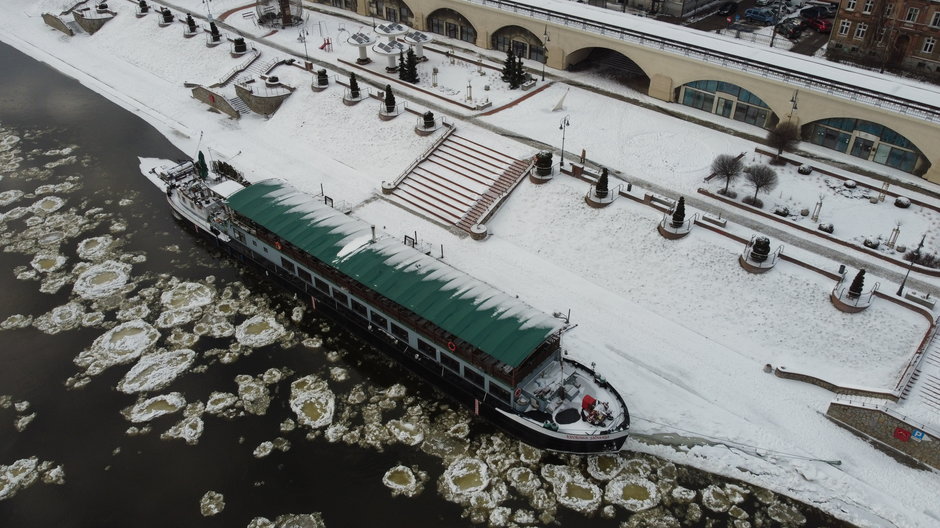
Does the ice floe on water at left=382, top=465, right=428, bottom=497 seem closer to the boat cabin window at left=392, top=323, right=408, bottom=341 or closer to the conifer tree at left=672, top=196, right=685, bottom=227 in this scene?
the boat cabin window at left=392, top=323, right=408, bottom=341

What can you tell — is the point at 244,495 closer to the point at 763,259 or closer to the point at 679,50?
the point at 763,259

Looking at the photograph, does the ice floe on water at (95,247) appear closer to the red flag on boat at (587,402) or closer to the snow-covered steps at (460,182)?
the snow-covered steps at (460,182)

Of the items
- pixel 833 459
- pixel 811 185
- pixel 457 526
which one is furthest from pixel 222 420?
pixel 811 185

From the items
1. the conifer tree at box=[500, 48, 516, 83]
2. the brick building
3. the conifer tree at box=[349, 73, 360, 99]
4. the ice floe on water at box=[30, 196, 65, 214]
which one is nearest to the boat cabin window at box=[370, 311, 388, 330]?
the conifer tree at box=[349, 73, 360, 99]

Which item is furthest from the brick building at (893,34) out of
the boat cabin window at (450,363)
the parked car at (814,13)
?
the boat cabin window at (450,363)

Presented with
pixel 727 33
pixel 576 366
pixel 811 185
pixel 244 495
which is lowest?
pixel 244 495

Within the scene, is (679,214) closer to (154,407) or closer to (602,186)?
(602,186)
